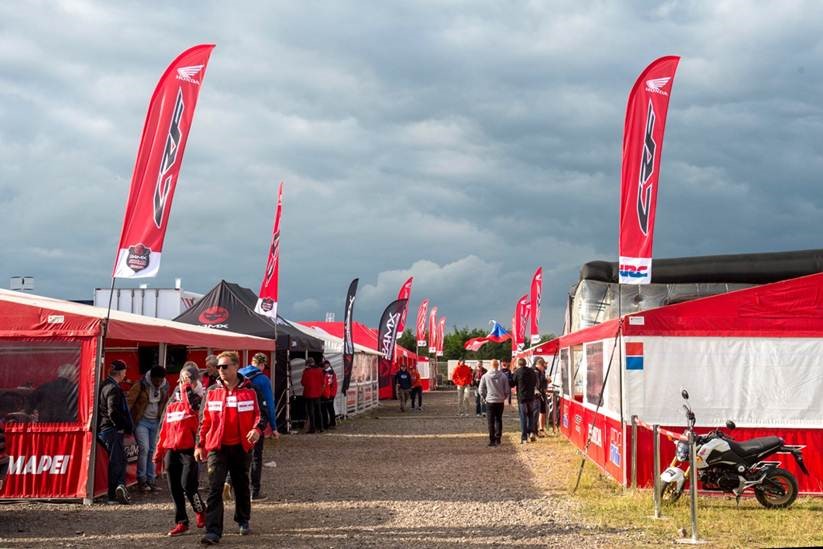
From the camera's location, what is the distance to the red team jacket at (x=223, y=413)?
24.2 ft

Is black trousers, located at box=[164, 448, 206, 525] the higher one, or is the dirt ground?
black trousers, located at box=[164, 448, 206, 525]

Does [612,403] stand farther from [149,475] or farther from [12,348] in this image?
[12,348]

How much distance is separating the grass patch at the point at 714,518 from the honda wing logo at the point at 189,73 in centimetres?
648

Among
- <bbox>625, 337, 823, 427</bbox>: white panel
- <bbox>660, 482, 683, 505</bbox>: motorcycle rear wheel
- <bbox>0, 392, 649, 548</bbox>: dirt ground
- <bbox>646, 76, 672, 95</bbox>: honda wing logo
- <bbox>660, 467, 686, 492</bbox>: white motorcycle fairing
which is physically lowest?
<bbox>0, 392, 649, 548</bbox>: dirt ground

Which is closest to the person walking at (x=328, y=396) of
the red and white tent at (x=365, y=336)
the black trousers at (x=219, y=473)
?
the black trousers at (x=219, y=473)

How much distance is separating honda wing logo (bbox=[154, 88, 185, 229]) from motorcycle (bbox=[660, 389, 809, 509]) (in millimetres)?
5983

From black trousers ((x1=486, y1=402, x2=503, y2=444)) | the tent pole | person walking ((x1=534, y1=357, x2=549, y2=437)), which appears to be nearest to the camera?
A: the tent pole

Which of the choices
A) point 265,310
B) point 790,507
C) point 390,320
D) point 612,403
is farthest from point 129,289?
point 790,507

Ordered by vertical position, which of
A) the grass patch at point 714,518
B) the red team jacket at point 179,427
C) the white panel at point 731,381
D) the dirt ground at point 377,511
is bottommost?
the dirt ground at point 377,511

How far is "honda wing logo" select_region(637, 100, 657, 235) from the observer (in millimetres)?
10266

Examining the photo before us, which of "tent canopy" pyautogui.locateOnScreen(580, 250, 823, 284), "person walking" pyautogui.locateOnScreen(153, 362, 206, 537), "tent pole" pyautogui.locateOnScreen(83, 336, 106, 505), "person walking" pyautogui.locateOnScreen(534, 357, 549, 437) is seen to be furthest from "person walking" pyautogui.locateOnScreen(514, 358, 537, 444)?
"person walking" pyautogui.locateOnScreen(153, 362, 206, 537)

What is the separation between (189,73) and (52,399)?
13.1ft

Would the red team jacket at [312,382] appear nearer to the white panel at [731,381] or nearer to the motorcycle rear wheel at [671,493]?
the white panel at [731,381]

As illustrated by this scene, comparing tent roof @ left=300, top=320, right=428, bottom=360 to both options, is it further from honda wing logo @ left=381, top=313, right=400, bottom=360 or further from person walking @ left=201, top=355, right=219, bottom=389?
person walking @ left=201, top=355, right=219, bottom=389
